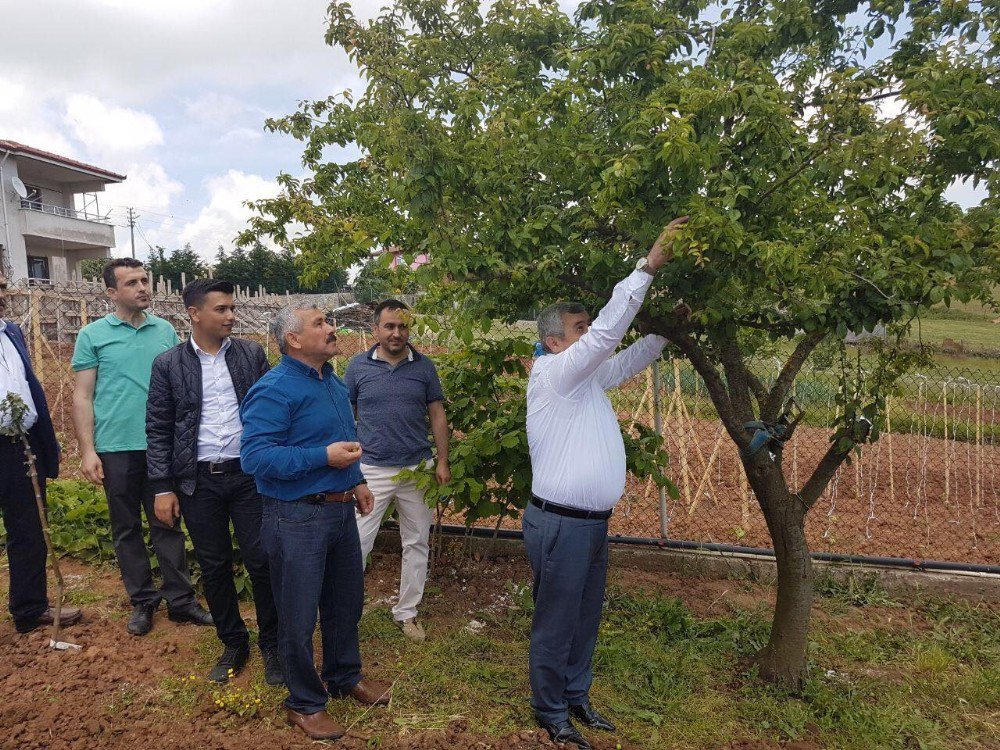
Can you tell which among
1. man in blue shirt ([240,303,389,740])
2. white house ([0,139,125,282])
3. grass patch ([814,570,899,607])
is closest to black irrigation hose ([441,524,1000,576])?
grass patch ([814,570,899,607])

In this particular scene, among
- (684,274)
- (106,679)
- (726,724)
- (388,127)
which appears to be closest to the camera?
(388,127)

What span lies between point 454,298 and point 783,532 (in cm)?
210

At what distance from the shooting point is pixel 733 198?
2.65 metres

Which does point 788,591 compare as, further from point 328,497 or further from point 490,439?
point 328,497

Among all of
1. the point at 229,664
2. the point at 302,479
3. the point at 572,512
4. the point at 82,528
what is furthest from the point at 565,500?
the point at 82,528

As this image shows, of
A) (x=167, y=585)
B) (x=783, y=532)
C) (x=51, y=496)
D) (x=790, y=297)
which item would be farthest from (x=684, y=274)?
(x=51, y=496)

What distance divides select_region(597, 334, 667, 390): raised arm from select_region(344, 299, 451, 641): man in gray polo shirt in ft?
4.22

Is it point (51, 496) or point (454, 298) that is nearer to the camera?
point (454, 298)

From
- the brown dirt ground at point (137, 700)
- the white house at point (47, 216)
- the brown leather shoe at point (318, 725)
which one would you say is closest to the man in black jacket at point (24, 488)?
the brown dirt ground at point (137, 700)

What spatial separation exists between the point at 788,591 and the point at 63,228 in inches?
1116

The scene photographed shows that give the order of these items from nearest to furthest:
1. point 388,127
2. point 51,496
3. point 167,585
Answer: point 388,127
point 167,585
point 51,496

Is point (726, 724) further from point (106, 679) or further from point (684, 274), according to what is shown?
point (106, 679)

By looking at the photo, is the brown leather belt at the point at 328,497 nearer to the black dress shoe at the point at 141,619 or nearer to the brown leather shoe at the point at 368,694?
the brown leather shoe at the point at 368,694

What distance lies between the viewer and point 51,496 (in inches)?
218
